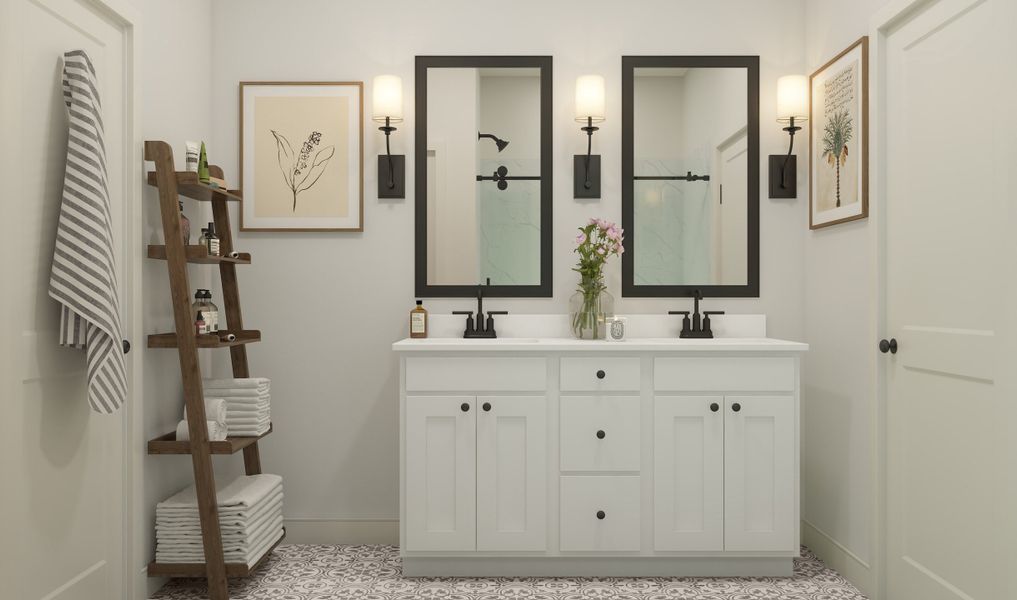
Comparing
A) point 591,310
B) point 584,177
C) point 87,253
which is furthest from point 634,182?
point 87,253

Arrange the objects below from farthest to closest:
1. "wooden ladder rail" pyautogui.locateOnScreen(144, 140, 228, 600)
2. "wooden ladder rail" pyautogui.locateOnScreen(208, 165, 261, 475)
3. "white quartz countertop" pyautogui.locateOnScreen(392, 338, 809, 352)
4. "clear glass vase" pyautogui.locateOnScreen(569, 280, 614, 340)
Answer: "clear glass vase" pyautogui.locateOnScreen(569, 280, 614, 340) < "wooden ladder rail" pyautogui.locateOnScreen(208, 165, 261, 475) < "white quartz countertop" pyautogui.locateOnScreen(392, 338, 809, 352) < "wooden ladder rail" pyautogui.locateOnScreen(144, 140, 228, 600)

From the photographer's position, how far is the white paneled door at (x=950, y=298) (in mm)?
1761

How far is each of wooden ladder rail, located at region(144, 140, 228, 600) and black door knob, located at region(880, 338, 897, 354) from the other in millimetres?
2423

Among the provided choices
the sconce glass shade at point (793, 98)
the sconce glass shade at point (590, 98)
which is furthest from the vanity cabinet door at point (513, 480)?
the sconce glass shade at point (793, 98)

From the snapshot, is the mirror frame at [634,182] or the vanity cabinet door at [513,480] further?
the mirror frame at [634,182]

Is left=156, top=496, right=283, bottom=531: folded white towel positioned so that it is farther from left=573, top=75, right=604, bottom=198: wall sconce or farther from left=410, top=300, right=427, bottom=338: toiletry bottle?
left=573, top=75, right=604, bottom=198: wall sconce

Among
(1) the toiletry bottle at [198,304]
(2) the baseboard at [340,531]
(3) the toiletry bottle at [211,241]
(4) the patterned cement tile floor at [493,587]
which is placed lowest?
(4) the patterned cement tile floor at [493,587]

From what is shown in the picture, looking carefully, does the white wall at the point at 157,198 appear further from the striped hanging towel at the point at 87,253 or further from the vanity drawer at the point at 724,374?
the vanity drawer at the point at 724,374

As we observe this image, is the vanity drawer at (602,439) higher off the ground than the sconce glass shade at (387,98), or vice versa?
the sconce glass shade at (387,98)

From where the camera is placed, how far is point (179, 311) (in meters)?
2.20

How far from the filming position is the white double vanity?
8.02 ft

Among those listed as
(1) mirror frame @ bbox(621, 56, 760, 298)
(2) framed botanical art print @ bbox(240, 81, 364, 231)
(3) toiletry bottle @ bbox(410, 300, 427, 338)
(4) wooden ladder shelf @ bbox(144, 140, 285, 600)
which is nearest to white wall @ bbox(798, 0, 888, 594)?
(1) mirror frame @ bbox(621, 56, 760, 298)

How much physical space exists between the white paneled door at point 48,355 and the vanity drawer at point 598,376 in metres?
1.59

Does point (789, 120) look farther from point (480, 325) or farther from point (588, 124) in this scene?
point (480, 325)
